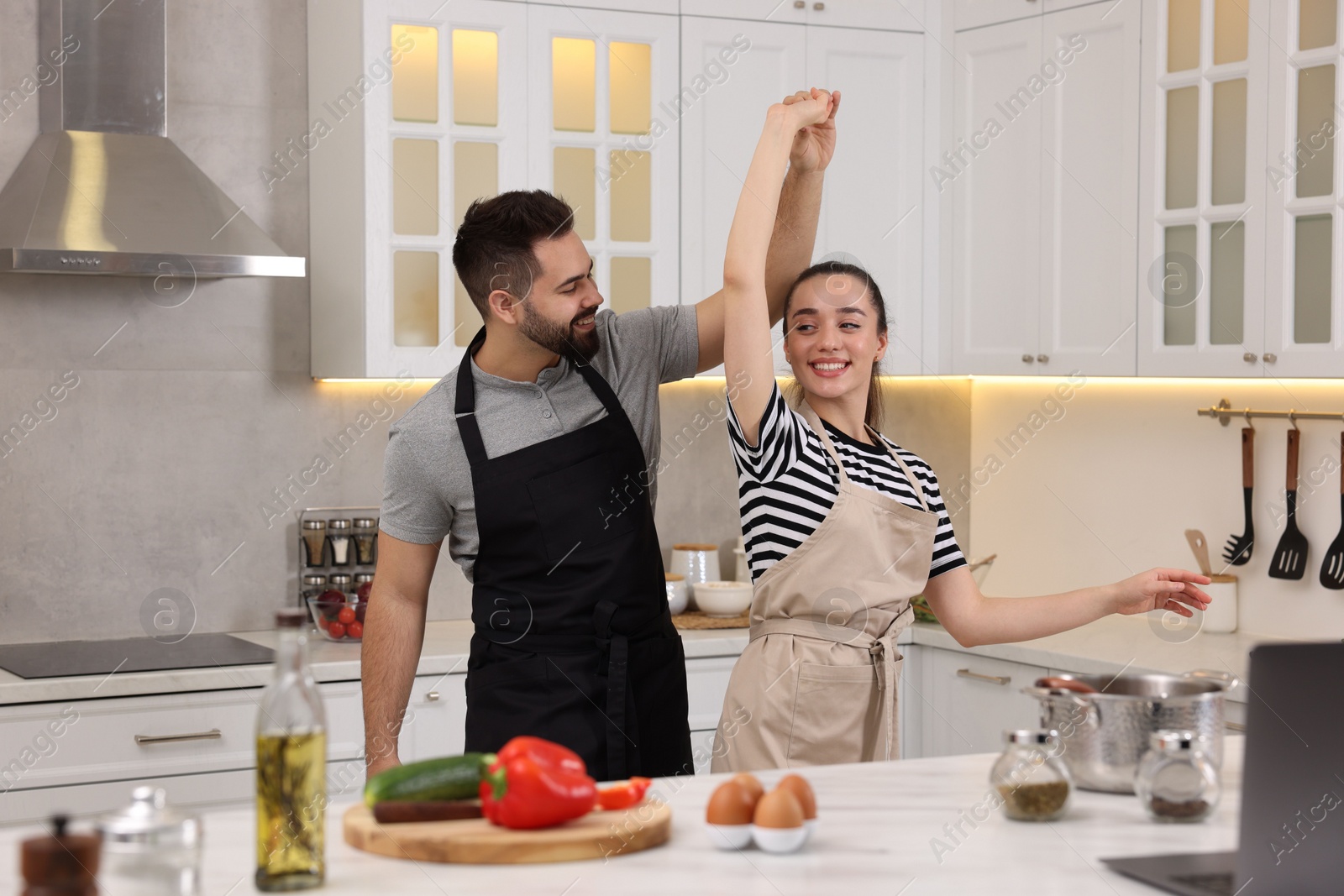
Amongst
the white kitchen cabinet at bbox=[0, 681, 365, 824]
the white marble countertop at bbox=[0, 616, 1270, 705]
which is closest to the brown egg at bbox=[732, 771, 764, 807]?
the white kitchen cabinet at bbox=[0, 681, 365, 824]

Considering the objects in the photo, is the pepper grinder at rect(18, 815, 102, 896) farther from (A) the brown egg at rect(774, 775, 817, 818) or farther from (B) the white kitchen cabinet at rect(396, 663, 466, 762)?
(B) the white kitchen cabinet at rect(396, 663, 466, 762)

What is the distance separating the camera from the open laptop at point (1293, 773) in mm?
1119

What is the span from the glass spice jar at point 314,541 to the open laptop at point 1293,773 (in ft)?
8.36

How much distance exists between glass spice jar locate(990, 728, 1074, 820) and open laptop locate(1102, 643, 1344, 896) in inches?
8.9

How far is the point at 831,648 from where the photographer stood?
1812 mm

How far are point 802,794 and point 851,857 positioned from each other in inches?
2.7

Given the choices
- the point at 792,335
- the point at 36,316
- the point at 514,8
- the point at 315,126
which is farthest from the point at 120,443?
the point at 792,335

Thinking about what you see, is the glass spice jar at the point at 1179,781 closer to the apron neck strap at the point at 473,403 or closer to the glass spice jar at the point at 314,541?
the apron neck strap at the point at 473,403

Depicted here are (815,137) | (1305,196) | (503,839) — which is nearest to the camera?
(503,839)

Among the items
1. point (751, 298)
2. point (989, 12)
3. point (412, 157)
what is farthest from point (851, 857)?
point (989, 12)

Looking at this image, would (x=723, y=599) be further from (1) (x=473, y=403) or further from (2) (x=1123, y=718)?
(2) (x=1123, y=718)

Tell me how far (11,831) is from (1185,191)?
264 cm

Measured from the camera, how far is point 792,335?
6.38ft

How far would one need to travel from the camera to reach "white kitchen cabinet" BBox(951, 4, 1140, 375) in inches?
126
